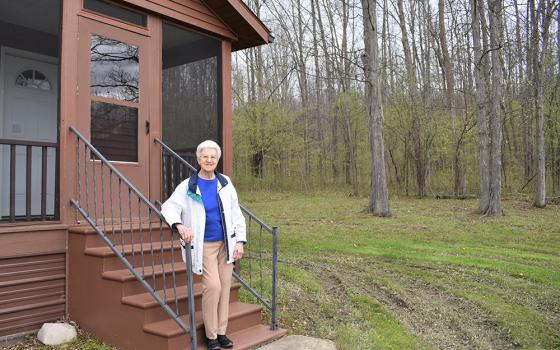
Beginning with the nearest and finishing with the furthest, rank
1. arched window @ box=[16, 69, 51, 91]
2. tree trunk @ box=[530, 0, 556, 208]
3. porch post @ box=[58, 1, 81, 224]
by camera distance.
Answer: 1. porch post @ box=[58, 1, 81, 224]
2. arched window @ box=[16, 69, 51, 91]
3. tree trunk @ box=[530, 0, 556, 208]

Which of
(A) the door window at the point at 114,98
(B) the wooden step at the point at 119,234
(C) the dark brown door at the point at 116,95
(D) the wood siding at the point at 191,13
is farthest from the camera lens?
(D) the wood siding at the point at 191,13

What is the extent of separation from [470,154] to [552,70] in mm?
4620

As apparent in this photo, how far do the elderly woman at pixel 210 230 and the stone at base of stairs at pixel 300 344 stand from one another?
0.48 m

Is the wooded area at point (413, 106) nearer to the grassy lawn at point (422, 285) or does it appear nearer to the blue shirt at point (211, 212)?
the grassy lawn at point (422, 285)

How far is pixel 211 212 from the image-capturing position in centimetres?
346

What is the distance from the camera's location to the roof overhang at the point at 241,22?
18.9ft

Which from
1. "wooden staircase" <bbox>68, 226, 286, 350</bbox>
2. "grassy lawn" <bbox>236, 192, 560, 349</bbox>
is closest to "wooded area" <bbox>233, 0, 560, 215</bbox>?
"grassy lawn" <bbox>236, 192, 560, 349</bbox>

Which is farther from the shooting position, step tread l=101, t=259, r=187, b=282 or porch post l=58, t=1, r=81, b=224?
porch post l=58, t=1, r=81, b=224

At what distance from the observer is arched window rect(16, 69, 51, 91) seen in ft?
21.9

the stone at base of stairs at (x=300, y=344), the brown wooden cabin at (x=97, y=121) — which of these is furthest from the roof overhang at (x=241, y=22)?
the stone at base of stairs at (x=300, y=344)

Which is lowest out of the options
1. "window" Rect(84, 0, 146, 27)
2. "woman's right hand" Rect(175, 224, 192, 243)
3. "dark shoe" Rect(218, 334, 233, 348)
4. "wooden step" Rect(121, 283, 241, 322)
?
"dark shoe" Rect(218, 334, 233, 348)

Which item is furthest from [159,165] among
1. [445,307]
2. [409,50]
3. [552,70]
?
[409,50]

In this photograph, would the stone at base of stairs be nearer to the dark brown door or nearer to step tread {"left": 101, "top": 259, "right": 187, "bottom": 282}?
step tread {"left": 101, "top": 259, "right": 187, "bottom": 282}

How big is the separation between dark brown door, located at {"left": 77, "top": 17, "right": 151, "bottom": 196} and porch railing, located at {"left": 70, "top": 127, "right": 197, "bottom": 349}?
24cm
